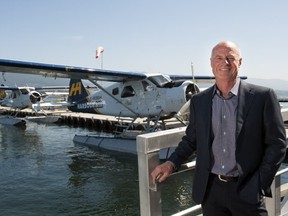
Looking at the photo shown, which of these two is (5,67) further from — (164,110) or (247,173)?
(247,173)

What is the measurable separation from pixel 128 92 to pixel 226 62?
12.0 metres

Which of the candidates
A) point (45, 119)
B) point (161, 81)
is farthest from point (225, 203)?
point (45, 119)

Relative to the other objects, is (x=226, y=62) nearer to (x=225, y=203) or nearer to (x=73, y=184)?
(x=225, y=203)

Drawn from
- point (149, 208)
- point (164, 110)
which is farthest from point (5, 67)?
point (149, 208)

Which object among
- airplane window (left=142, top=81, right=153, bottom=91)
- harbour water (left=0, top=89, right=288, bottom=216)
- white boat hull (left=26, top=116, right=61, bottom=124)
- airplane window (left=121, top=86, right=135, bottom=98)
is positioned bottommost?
harbour water (left=0, top=89, right=288, bottom=216)

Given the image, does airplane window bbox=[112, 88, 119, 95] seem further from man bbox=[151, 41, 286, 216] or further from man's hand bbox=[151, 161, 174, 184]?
man's hand bbox=[151, 161, 174, 184]

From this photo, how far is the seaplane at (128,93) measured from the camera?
37.6ft

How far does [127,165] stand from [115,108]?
422cm

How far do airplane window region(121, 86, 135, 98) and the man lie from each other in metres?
11.7

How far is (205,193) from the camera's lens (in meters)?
1.81

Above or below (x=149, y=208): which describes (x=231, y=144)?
above

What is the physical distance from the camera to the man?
1651 millimetres

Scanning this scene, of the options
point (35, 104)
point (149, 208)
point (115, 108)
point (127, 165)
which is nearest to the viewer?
point (149, 208)

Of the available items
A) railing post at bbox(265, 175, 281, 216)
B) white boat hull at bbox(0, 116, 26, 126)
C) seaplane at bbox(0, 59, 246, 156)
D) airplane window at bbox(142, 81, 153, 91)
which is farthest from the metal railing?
white boat hull at bbox(0, 116, 26, 126)
